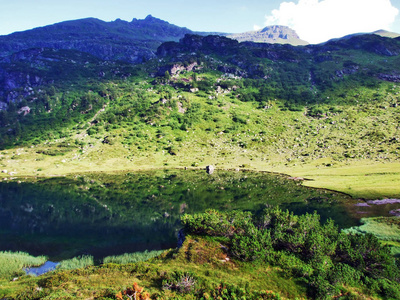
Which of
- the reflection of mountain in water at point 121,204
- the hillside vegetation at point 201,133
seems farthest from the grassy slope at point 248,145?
the reflection of mountain in water at point 121,204

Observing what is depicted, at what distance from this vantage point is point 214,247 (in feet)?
105

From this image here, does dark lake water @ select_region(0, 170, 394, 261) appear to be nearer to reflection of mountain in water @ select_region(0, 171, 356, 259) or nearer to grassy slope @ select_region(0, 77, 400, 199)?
reflection of mountain in water @ select_region(0, 171, 356, 259)

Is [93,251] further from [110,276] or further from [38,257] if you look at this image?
[110,276]

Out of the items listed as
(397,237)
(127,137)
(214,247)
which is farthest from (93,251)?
(127,137)

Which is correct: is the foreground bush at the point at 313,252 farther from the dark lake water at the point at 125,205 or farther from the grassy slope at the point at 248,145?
the grassy slope at the point at 248,145

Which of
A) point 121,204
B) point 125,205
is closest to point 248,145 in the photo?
point 125,205

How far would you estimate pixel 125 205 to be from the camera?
67312mm

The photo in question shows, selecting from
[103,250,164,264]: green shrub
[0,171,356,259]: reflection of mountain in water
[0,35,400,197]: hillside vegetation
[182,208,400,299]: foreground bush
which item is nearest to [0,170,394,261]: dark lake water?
[0,171,356,259]: reflection of mountain in water

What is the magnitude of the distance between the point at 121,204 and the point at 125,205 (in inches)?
63.9

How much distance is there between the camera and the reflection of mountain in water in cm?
4544

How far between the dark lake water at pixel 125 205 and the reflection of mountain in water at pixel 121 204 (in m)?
0.19

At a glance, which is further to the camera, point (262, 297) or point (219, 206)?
point (219, 206)

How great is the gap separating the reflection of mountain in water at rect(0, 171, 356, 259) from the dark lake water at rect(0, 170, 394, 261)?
0.19 metres

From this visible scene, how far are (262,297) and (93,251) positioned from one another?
104ft
